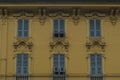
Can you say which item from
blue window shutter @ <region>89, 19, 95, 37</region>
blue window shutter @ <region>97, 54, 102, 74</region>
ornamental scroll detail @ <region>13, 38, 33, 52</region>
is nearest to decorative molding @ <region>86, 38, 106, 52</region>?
blue window shutter @ <region>89, 19, 95, 37</region>

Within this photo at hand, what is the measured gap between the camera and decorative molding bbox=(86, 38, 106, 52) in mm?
35688

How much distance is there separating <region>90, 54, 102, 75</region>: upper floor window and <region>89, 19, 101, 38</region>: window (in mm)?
1757

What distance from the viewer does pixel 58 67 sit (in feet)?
116

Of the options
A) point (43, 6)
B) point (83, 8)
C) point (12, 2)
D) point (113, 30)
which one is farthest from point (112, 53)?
point (12, 2)

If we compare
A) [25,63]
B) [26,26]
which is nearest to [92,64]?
[25,63]

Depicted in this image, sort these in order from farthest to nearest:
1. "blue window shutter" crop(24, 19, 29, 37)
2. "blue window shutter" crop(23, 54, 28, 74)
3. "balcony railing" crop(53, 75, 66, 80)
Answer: "blue window shutter" crop(24, 19, 29, 37)
"blue window shutter" crop(23, 54, 28, 74)
"balcony railing" crop(53, 75, 66, 80)

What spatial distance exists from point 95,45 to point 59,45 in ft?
9.60

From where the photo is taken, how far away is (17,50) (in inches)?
1405

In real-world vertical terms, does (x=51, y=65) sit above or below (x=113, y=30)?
below

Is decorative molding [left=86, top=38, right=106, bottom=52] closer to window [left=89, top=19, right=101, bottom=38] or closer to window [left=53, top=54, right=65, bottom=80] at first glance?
window [left=89, top=19, right=101, bottom=38]

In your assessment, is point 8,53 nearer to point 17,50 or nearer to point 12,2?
point 17,50

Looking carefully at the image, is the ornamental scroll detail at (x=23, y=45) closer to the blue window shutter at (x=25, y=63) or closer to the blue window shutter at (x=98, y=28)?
the blue window shutter at (x=25, y=63)

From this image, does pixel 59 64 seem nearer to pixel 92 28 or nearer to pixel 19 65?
pixel 19 65

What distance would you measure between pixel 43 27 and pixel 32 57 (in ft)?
8.92
